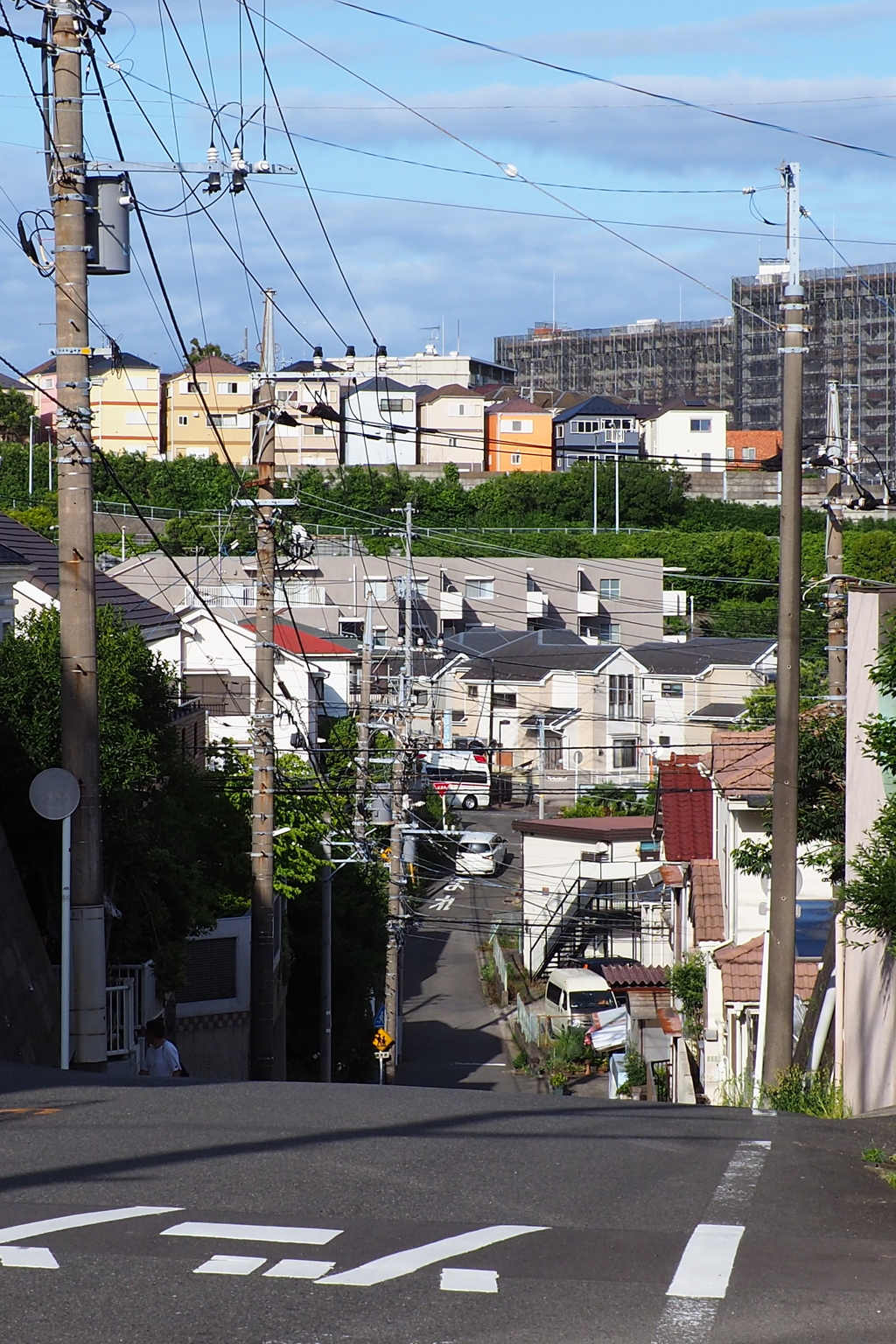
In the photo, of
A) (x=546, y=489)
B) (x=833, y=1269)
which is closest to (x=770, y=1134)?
(x=833, y=1269)

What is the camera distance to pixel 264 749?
17609 millimetres

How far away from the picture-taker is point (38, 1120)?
747cm

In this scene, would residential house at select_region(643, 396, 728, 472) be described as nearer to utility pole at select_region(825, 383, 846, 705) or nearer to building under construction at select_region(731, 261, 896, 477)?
building under construction at select_region(731, 261, 896, 477)

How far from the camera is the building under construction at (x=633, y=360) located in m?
115

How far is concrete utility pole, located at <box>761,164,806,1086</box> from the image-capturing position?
12094 mm

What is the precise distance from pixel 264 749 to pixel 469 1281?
515 inches

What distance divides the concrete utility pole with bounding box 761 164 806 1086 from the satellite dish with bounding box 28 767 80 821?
5.88 meters

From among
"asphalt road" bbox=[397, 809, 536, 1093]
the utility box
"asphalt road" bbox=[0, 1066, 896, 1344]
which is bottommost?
"asphalt road" bbox=[397, 809, 536, 1093]

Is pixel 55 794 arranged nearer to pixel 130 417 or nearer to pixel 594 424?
pixel 130 417

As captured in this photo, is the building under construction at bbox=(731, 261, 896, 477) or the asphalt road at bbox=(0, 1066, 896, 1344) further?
the building under construction at bbox=(731, 261, 896, 477)

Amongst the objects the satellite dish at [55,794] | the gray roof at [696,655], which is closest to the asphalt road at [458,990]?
the gray roof at [696,655]

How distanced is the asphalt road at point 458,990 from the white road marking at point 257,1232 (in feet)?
53.3

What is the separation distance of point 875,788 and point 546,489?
202 feet

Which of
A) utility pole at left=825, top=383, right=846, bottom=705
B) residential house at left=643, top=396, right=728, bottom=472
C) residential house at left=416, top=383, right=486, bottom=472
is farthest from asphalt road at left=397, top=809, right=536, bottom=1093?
residential house at left=643, top=396, right=728, bottom=472
